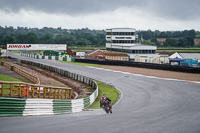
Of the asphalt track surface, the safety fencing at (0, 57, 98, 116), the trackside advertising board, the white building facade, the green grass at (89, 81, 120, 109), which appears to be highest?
the white building facade

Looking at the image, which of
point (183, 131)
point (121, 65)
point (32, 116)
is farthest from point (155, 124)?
point (121, 65)

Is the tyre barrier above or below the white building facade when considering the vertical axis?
below

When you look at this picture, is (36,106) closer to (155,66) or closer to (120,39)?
(155,66)

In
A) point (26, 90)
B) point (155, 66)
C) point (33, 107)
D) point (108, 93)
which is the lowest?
point (108, 93)

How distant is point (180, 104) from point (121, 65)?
3751 cm

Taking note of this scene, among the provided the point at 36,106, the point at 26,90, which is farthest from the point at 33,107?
the point at 26,90

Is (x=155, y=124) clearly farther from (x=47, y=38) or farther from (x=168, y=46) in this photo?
(x=47, y=38)

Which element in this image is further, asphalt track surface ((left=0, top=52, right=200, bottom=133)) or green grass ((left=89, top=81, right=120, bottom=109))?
green grass ((left=89, top=81, right=120, bottom=109))

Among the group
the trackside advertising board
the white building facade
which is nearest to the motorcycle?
the white building facade

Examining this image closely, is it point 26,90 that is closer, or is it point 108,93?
point 26,90

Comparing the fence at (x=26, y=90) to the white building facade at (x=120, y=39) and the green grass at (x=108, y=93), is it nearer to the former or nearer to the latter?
the green grass at (x=108, y=93)

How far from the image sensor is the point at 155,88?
30703 mm

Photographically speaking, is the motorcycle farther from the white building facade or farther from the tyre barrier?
the white building facade

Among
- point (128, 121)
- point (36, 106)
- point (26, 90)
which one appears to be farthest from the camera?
point (26, 90)
